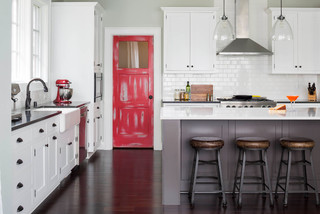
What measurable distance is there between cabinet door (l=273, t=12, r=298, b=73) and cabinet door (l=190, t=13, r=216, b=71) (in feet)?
3.71

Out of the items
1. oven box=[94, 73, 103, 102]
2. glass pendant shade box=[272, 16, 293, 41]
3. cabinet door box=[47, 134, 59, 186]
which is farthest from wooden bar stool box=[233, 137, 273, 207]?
oven box=[94, 73, 103, 102]

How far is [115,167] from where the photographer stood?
5.71 metres

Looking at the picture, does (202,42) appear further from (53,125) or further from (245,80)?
(53,125)

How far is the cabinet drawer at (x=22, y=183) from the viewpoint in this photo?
311cm

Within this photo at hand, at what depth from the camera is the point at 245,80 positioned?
287 inches

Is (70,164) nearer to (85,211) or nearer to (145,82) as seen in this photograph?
(85,211)

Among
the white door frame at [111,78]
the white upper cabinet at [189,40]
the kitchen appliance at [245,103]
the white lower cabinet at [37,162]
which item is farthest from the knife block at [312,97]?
the white lower cabinet at [37,162]

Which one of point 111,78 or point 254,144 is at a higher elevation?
point 111,78

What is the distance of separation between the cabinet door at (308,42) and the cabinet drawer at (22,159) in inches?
205

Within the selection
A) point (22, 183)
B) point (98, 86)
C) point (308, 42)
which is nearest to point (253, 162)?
point (22, 183)

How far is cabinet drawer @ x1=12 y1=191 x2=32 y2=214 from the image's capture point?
312 cm

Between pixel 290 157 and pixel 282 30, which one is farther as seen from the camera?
pixel 282 30

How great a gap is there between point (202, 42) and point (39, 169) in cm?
412

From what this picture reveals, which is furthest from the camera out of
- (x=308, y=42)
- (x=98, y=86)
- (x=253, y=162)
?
(x=308, y=42)
